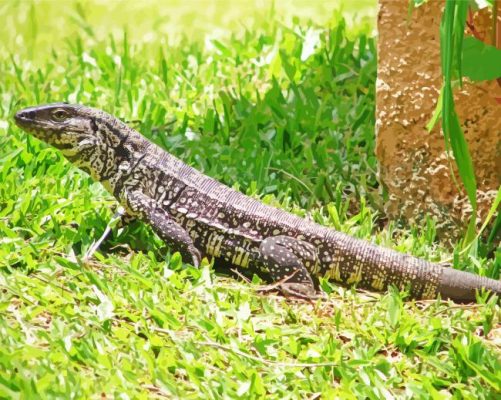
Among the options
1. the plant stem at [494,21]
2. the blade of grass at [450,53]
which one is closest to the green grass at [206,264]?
the blade of grass at [450,53]

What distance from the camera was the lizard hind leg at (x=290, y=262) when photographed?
5699 mm

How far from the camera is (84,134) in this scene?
239 inches

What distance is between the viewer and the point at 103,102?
26.4 feet

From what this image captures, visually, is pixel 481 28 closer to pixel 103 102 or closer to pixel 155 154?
pixel 155 154

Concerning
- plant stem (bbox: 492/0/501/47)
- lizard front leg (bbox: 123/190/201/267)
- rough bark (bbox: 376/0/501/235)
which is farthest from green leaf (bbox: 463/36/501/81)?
lizard front leg (bbox: 123/190/201/267)

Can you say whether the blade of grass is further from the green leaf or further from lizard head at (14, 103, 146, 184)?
lizard head at (14, 103, 146, 184)

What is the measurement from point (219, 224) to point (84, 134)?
3.00 ft

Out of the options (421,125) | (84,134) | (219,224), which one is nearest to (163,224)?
(219,224)

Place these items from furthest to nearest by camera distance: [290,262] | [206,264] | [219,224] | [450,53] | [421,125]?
[421,125]
[219,224]
[206,264]
[290,262]
[450,53]

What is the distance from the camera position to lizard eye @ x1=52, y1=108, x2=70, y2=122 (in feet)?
19.8

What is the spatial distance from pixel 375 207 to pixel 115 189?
5.36 ft

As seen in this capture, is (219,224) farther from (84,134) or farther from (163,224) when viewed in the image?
(84,134)

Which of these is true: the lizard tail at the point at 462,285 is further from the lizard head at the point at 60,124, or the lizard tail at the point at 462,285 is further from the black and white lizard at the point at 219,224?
the lizard head at the point at 60,124

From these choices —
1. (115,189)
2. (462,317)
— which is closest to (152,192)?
(115,189)
